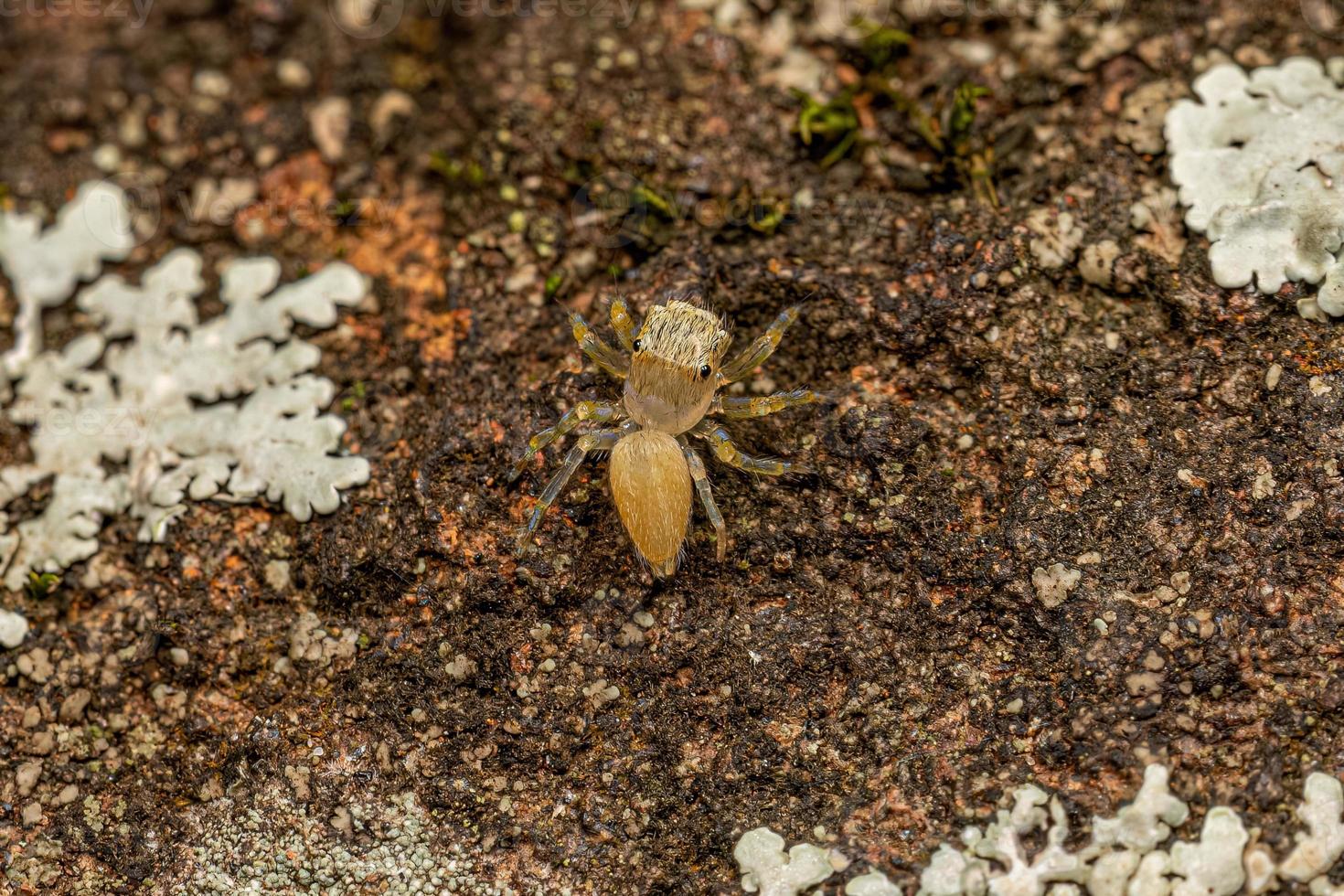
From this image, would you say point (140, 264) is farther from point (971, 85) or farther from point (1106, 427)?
point (1106, 427)

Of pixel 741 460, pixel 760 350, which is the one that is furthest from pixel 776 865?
pixel 760 350

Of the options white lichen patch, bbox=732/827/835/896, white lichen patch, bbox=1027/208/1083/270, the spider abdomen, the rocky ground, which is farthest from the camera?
white lichen patch, bbox=1027/208/1083/270

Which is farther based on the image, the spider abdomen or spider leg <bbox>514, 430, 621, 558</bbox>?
spider leg <bbox>514, 430, 621, 558</bbox>

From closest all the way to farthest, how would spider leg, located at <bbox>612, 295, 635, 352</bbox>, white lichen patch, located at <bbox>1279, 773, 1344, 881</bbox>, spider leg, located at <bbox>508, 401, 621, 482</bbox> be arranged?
1. white lichen patch, located at <bbox>1279, 773, 1344, 881</bbox>
2. spider leg, located at <bbox>508, 401, 621, 482</bbox>
3. spider leg, located at <bbox>612, 295, 635, 352</bbox>

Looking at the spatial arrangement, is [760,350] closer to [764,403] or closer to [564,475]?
[764,403]

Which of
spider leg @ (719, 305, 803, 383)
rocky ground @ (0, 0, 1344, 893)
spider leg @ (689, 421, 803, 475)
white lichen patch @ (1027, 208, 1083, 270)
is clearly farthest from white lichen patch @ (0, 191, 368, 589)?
white lichen patch @ (1027, 208, 1083, 270)

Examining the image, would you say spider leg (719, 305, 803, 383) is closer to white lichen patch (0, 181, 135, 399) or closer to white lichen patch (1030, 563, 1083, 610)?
white lichen patch (1030, 563, 1083, 610)

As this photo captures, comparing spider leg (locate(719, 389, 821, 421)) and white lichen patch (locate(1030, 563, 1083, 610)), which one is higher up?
spider leg (locate(719, 389, 821, 421))

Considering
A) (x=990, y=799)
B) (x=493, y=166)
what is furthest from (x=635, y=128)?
(x=990, y=799)
